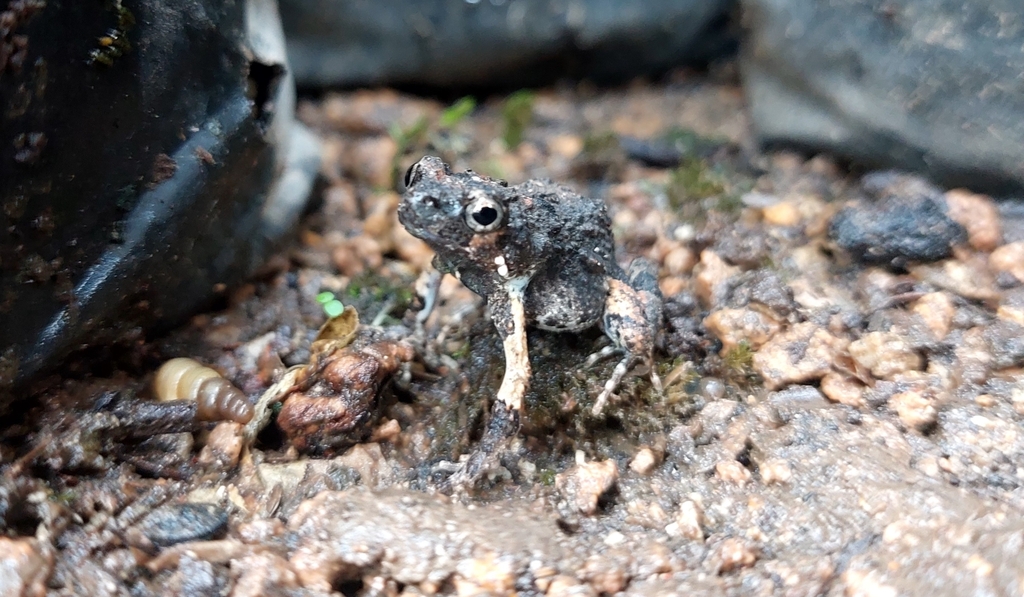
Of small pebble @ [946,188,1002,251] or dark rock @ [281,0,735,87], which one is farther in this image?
dark rock @ [281,0,735,87]

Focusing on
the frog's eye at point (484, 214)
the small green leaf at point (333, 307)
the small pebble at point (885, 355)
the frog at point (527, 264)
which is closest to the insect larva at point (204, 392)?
the small green leaf at point (333, 307)

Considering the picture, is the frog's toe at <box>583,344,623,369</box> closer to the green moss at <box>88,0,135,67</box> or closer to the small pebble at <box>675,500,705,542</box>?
the small pebble at <box>675,500,705,542</box>

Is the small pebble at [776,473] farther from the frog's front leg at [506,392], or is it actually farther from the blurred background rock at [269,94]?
the blurred background rock at [269,94]

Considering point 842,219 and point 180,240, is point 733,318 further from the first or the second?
point 180,240

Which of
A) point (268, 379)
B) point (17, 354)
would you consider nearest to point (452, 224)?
point (268, 379)

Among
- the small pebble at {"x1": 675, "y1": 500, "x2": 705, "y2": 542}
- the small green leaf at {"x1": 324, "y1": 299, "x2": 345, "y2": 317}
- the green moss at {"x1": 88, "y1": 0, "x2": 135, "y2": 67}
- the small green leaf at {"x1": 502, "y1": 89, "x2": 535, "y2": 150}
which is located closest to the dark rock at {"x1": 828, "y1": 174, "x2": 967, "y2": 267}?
the small pebble at {"x1": 675, "y1": 500, "x2": 705, "y2": 542}

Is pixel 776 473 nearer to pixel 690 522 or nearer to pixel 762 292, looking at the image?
pixel 690 522

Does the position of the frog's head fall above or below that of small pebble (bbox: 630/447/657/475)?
above

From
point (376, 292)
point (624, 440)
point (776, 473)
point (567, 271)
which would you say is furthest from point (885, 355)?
point (376, 292)
